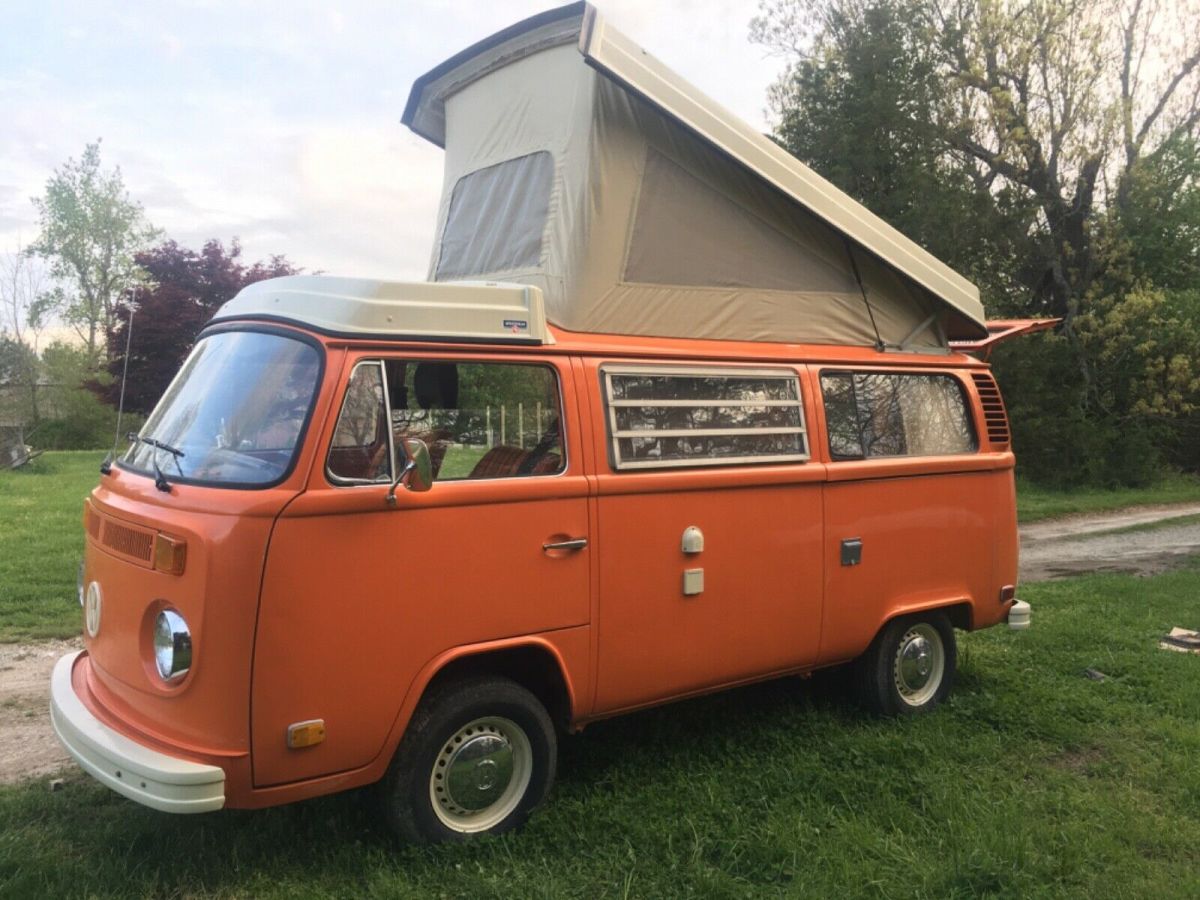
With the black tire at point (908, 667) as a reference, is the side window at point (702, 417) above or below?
above

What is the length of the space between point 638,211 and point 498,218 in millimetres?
909

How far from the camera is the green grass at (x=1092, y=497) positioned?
1697 centimetres

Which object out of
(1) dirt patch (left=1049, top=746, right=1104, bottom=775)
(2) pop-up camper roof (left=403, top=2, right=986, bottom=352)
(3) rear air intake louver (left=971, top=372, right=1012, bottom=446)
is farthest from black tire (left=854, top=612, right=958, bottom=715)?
(2) pop-up camper roof (left=403, top=2, right=986, bottom=352)

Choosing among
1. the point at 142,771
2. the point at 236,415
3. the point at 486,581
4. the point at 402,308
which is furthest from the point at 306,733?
the point at 402,308

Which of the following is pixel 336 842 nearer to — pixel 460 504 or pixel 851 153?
pixel 460 504

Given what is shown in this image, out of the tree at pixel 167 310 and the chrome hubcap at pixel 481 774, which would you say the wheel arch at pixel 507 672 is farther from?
the tree at pixel 167 310

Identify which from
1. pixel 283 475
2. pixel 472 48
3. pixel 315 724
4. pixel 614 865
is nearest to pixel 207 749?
pixel 315 724

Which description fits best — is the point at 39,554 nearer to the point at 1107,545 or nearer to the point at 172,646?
the point at 172,646

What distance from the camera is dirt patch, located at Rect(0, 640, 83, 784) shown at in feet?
16.6

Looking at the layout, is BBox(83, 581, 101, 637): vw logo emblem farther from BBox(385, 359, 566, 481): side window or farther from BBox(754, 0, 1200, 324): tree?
BBox(754, 0, 1200, 324): tree

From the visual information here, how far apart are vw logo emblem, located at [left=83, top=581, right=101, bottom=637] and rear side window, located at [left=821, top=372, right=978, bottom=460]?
12.5ft

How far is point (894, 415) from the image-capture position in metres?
5.80

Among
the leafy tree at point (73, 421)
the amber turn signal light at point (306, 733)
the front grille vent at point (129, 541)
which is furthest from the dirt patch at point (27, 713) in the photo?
the leafy tree at point (73, 421)

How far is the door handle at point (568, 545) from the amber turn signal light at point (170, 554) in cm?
146
